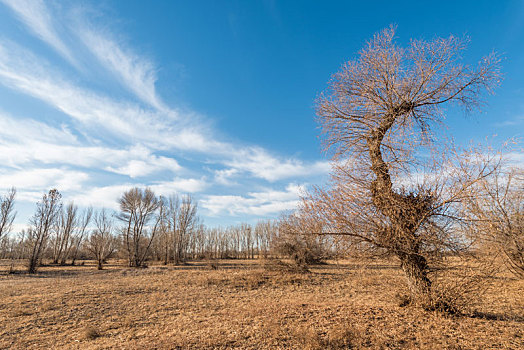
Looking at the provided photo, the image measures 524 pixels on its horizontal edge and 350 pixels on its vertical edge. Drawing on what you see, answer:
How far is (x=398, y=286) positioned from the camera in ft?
25.8

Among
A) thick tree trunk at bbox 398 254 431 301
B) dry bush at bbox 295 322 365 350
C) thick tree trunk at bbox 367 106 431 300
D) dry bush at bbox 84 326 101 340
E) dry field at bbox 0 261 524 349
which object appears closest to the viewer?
dry bush at bbox 295 322 365 350

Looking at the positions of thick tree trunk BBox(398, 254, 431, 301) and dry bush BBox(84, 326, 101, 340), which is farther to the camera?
dry bush BBox(84, 326, 101, 340)

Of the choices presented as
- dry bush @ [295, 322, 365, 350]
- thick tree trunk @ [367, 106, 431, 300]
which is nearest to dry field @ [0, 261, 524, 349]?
dry bush @ [295, 322, 365, 350]

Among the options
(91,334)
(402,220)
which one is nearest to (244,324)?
(91,334)

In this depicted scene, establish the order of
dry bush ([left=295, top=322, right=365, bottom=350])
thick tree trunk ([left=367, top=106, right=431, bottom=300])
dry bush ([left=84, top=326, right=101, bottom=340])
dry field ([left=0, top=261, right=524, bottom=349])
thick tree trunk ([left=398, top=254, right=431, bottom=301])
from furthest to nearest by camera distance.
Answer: dry bush ([left=84, top=326, right=101, bottom=340]), thick tree trunk ([left=398, top=254, right=431, bottom=301]), thick tree trunk ([left=367, top=106, right=431, bottom=300]), dry field ([left=0, top=261, right=524, bottom=349]), dry bush ([left=295, top=322, right=365, bottom=350])

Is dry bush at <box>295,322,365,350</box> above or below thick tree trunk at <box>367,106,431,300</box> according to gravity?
below

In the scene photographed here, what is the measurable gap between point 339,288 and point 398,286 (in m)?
7.29

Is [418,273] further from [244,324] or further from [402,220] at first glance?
[244,324]

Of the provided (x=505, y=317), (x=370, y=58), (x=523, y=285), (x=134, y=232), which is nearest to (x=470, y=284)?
(x=505, y=317)

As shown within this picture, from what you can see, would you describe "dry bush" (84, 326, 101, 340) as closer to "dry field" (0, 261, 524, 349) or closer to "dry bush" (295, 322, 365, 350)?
"dry field" (0, 261, 524, 349)

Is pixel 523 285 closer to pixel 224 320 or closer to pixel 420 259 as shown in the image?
pixel 420 259

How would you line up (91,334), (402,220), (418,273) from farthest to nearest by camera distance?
(91,334) → (418,273) → (402,220)

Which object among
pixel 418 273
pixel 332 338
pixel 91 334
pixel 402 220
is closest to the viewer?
pixel 332 338

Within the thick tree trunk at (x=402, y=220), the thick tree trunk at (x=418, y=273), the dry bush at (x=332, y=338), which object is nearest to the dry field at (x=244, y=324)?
the dry bush at (x=332, y=338)
